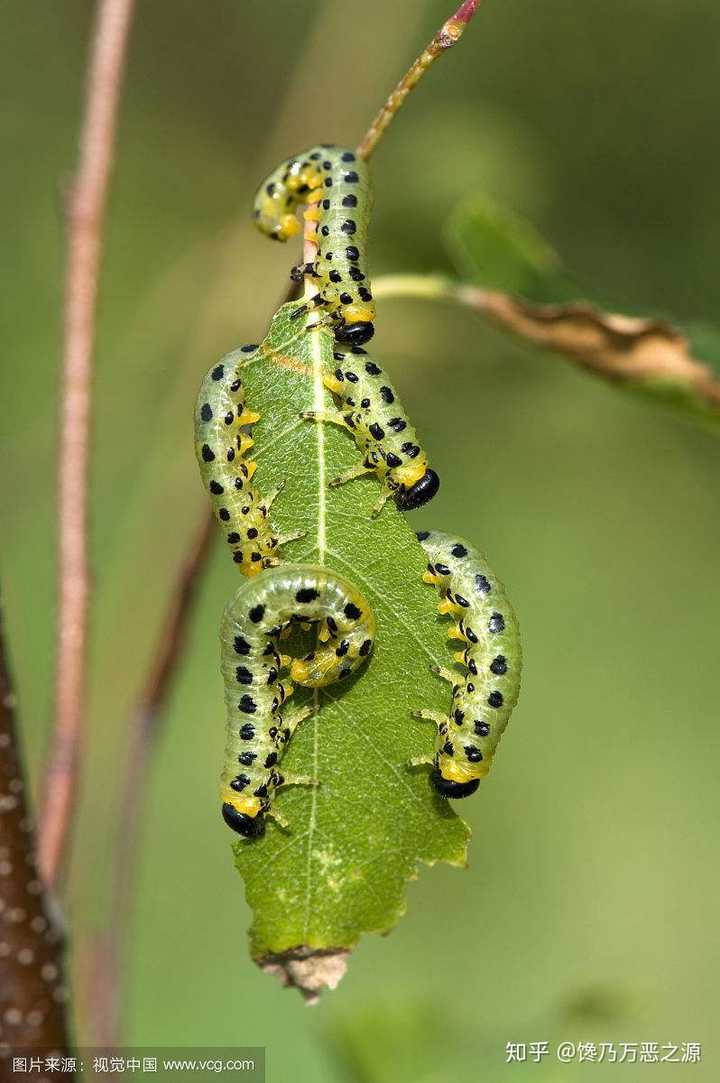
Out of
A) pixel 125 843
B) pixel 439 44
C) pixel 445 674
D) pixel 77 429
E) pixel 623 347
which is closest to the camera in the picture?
pixel 439 44

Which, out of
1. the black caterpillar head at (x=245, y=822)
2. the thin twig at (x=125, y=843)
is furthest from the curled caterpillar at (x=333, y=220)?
the thin twig at (x=125, y=843)

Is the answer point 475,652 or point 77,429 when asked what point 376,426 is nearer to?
point 475,652

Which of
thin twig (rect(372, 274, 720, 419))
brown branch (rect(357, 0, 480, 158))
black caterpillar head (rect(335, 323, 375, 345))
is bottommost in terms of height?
black caterpillar head (rect(335, 323, 375, 345))

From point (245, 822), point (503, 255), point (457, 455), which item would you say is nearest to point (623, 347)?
point (503, 255)

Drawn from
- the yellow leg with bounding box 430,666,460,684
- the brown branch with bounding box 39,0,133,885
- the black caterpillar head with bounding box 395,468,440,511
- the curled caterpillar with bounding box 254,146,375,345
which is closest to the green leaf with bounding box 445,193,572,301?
Result: the curled caterpillar with bounding box 254,146,375,345

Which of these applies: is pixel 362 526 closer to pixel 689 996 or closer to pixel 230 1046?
pixel 230 1046

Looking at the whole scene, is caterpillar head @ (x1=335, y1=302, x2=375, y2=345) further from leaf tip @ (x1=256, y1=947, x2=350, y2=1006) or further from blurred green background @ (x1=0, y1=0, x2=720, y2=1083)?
blurred green background @ (x1=0, y1=0, x2=720, y2=1083)
